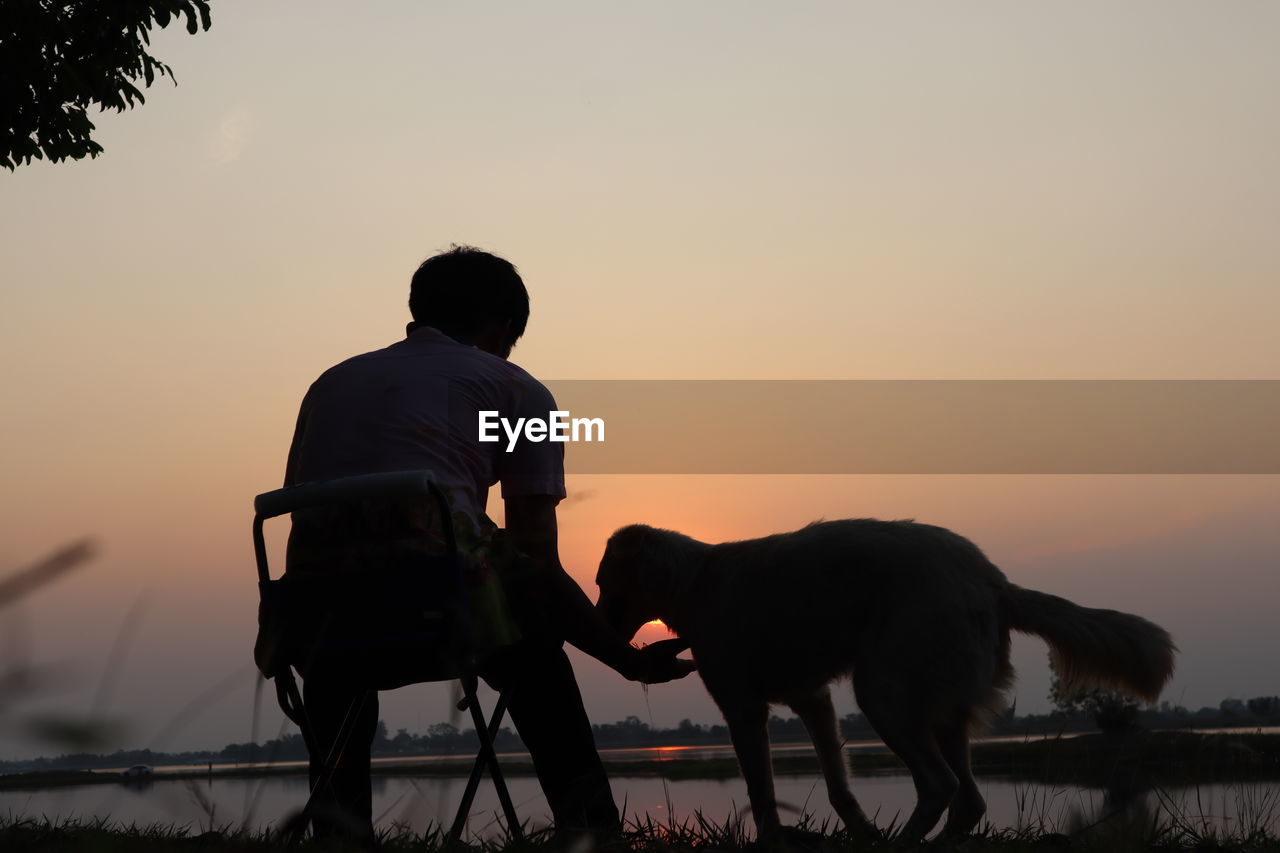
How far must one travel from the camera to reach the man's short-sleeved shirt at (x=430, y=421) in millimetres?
3252

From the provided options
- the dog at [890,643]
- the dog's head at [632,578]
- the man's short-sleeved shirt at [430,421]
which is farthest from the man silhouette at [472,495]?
the dog's head at [632,578]

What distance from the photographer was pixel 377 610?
2.82m

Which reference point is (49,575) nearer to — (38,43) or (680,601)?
(680,601)

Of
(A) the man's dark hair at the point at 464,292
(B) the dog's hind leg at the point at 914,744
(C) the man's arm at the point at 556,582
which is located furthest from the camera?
(B) the dog's hind leg at the point at 914,744

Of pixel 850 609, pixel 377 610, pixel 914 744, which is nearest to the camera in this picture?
pixel 377 610

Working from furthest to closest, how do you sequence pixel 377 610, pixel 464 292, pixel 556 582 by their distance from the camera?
pixel 464 292
pixel 556 582
pixel 377 610

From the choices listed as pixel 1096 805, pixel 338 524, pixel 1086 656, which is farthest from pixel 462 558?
pixel 1086 656

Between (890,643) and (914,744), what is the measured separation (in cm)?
39

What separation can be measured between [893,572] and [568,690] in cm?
148

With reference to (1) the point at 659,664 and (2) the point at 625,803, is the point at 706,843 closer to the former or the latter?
(2) the point at 625,803

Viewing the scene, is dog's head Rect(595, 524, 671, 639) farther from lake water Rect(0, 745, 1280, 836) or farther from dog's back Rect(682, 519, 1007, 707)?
lake water Rect(0, 745, 1280, 836)

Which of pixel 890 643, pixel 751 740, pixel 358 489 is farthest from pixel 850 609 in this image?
pixel 358 489

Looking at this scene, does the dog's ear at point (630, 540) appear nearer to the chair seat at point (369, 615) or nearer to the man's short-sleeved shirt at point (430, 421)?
the man's short-sleeved shirt at point (430, 421)

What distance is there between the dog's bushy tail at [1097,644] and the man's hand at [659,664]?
140 centimetres
